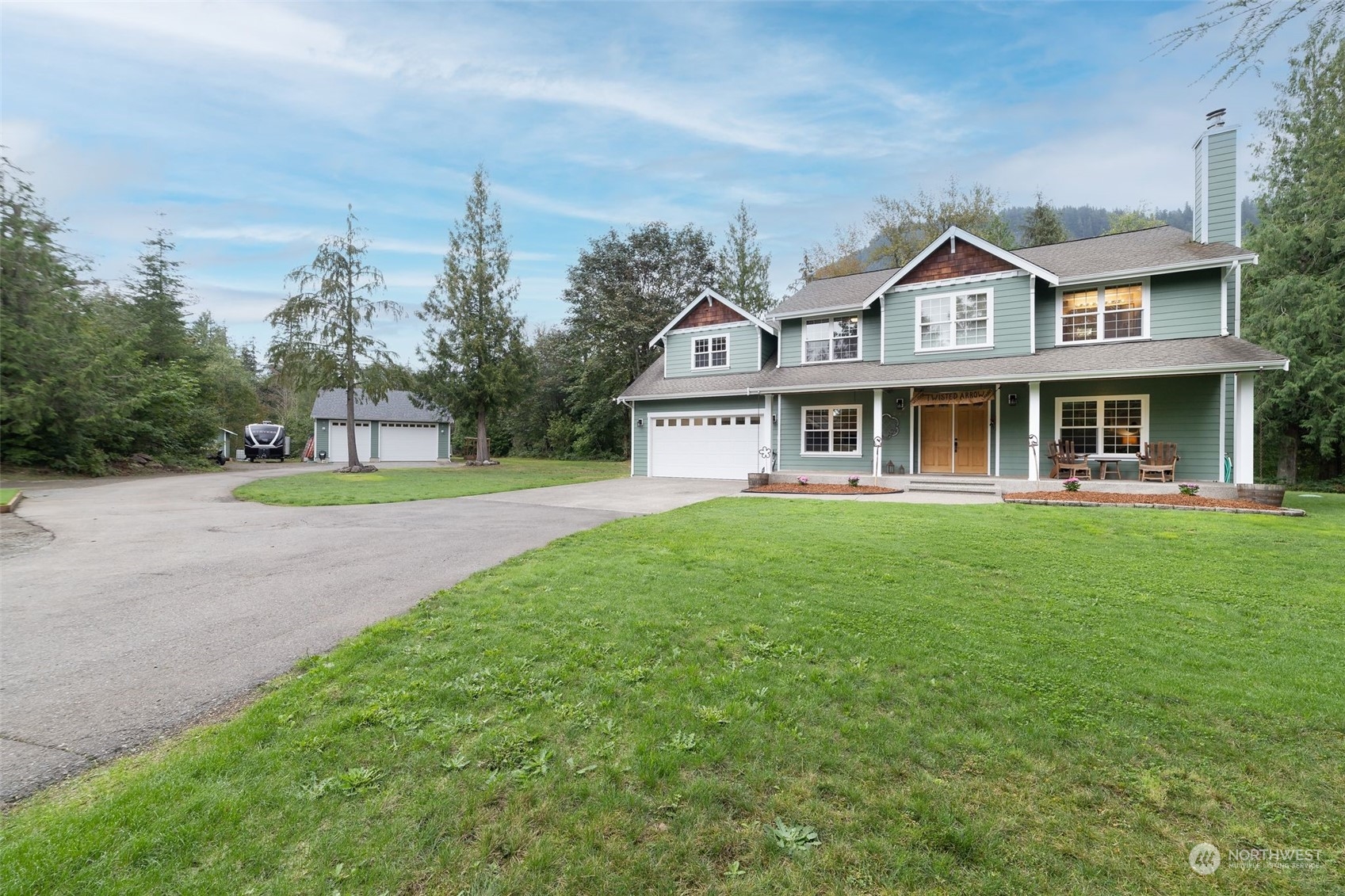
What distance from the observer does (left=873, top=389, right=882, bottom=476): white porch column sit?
49.1 feet

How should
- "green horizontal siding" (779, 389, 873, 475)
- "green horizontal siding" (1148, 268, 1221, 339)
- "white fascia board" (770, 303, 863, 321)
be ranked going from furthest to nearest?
"white fascia board" (770, 303, 863, 321)
"green horizontal siding" (779, 389, 873, 475)
"green horizontal siding" (1148, 268, 1221, 339)

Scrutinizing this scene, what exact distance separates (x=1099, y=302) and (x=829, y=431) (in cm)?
744

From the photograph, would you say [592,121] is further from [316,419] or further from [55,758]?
[316,419]

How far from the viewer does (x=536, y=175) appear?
18.9m

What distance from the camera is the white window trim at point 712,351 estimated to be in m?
20.2

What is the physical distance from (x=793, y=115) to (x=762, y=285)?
21.4 metres

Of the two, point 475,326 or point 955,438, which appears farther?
point 475,326

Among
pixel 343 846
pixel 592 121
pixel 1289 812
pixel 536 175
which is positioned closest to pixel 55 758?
pixel 343 846

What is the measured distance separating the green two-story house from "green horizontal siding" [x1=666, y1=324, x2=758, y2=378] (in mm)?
639

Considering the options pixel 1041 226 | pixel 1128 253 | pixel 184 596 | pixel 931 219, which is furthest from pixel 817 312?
pixel 1041 226

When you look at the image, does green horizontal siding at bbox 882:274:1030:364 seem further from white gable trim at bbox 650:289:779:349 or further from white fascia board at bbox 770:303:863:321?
white gable trim at bbox 650:289:779:349

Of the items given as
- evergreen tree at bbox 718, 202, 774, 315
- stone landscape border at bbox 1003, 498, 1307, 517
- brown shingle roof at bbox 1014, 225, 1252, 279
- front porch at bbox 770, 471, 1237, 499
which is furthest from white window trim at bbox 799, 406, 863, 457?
evergreen tree at bbox 718, 202, 774, 315

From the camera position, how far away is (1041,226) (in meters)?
31.0

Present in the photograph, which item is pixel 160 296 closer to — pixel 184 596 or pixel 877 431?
pixel 184 596
